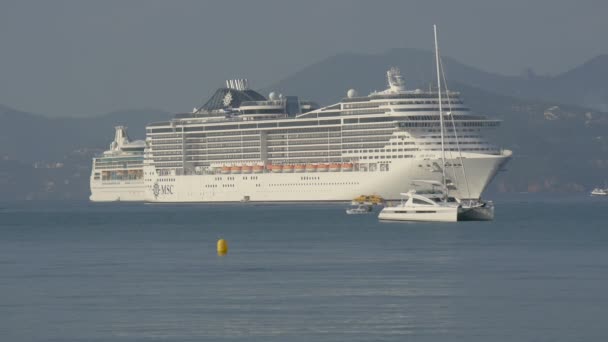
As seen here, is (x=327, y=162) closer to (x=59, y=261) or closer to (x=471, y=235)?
(x=471, y=235)

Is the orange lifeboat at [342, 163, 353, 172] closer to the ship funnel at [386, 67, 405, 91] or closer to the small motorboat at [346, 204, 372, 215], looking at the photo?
the ship funnel at [386, 67, 405, 91]

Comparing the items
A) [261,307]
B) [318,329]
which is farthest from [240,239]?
[318,329]

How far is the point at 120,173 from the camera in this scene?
17725cm

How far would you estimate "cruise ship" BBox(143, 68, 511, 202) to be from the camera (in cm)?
12962

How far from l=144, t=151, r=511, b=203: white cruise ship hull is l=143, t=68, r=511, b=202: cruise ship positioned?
0.29 ft

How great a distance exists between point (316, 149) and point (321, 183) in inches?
193

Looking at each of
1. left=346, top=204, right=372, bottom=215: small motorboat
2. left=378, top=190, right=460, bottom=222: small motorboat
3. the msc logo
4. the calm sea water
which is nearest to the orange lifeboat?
left=346, top=204, right=372, bottom=215: small motorboat

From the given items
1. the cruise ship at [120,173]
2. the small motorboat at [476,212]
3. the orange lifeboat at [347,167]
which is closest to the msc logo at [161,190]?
the cruise ship at [120,173]

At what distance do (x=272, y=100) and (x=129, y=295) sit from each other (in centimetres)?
11136

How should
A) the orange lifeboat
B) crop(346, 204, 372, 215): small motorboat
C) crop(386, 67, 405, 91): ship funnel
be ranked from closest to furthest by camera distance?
crop(346, 204, 372, 215): small motorboat
the orange lifeboat
crop(386, 67, 405, 91): ship funnel

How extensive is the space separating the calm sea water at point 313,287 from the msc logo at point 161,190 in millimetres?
76666

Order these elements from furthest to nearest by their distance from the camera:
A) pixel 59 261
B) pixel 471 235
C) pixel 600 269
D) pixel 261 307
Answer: pixel 471 235, pixel 59 261, pixel 600 269, pixel 261 307

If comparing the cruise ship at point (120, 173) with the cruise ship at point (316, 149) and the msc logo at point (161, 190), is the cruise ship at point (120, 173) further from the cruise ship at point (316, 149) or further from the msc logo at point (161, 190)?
the msc logo at point (161, 190)

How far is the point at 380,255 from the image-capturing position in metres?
59.8
